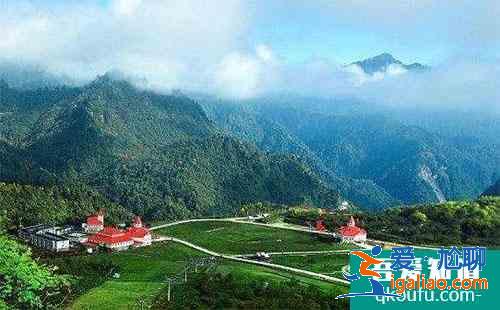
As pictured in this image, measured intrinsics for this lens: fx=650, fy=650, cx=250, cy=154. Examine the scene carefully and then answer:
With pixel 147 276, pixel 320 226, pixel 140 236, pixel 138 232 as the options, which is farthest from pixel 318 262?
pixel 320 226

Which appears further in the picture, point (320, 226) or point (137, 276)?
point (320, 226)

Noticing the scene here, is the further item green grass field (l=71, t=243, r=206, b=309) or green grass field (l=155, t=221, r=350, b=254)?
green grass field (l=155, t=221, r=350, b=254)

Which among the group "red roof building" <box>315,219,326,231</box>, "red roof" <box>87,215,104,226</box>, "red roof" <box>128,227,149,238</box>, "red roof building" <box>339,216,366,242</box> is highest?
"red roof" <box>128,227,149,238</box>

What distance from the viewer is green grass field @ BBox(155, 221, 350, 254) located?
105 m

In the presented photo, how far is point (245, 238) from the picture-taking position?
379 ft

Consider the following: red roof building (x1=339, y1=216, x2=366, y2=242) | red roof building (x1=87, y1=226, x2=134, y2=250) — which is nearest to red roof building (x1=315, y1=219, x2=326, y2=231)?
red roof building (x1=339, y1=216, x2=366, y2=242)

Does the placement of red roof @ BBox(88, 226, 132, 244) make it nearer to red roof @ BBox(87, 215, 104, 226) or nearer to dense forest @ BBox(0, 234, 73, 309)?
red roof @ BBox(87, 215, 104, 226)

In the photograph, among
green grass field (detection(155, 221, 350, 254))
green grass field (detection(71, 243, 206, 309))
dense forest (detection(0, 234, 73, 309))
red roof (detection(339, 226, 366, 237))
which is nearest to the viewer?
dense forest (detection(0, 234, 73, 309))

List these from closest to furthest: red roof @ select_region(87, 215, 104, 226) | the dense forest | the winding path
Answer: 1. the dense forest
2. the winding path
3. red roof @ select_region(87, 215, 104, 226)

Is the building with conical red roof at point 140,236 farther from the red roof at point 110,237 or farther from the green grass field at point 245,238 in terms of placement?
the green grass field at point 245,238

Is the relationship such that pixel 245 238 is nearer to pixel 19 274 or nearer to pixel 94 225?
pixel 94 225

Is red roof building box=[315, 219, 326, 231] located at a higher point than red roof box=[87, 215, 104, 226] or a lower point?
lower

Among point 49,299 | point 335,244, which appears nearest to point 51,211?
point 335,244

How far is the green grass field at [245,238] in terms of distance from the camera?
10456 centimetres
